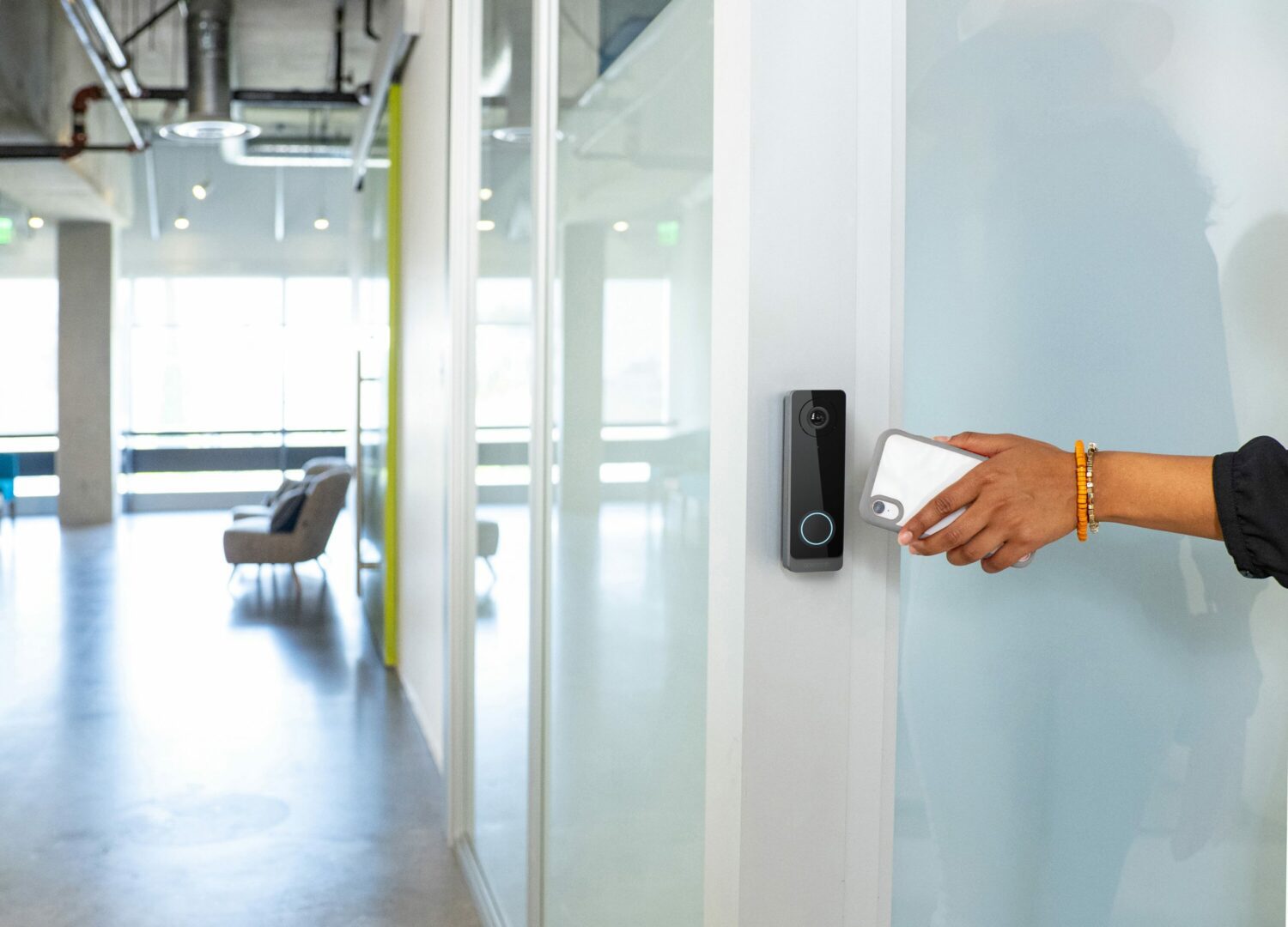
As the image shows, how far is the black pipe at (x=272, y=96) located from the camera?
9039mm

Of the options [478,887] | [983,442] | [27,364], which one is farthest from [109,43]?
[983,442]

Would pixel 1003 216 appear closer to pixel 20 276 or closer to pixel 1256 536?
pixel 1256 536

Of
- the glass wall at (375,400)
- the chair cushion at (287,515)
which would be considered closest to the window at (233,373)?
the chair cushion at (287,515)

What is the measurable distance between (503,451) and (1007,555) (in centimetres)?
232

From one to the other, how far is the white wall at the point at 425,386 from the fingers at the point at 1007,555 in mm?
3105

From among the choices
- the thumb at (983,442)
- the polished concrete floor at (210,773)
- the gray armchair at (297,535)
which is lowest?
the polished concrete floor at (210,773)

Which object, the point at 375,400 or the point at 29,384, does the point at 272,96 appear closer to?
the point at 375,400

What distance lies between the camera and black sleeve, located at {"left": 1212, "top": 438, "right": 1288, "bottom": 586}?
2.62ft

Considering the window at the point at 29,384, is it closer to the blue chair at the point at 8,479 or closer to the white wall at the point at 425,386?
the blue chair at the point at 8,479

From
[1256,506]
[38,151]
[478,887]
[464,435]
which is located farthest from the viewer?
[38,151]

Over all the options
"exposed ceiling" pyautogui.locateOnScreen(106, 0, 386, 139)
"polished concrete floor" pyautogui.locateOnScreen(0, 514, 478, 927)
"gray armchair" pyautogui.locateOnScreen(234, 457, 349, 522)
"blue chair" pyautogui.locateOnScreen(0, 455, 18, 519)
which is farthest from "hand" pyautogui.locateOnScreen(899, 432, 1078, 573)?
"blue chair" pyautogui.locateOnScreen(0, 455, 18, 519)

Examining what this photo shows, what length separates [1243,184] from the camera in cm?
89

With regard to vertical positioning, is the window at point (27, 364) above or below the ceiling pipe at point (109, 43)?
below

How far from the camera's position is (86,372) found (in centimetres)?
1340
